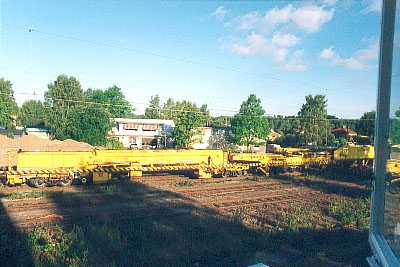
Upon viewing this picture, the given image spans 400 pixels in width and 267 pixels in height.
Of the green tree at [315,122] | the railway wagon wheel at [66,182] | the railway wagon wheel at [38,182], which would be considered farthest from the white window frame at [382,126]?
the green tree at [315,122]

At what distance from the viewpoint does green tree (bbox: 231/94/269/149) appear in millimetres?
41375

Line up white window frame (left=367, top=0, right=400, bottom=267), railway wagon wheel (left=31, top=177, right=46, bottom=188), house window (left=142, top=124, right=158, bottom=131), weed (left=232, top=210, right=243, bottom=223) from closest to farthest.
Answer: white window frame (left=367, top=0, right=400, bottom=267)
weed (left=232, top=210, right=243, bottom=223)
railway wagon wheel (left=31, top=177, right=46, bottom=188)
house window (left=142, top=124, right=158, bottom=131)

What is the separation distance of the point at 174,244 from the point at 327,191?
40.4 ft

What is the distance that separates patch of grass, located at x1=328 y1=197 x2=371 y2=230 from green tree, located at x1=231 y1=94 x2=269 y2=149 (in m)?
27.3

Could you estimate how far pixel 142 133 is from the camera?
49969mm

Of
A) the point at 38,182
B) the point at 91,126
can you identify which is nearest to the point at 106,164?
the point at 38,182

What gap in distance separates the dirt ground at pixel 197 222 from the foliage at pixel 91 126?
28111 millimetres

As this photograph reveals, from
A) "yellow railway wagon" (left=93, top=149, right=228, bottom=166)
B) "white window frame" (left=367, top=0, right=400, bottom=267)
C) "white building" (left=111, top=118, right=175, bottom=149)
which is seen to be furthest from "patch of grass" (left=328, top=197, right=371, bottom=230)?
"white building" (left=111, top=118, right=175, bottom=149)

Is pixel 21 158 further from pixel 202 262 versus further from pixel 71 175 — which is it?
pixel 202 262

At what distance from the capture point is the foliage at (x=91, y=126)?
4272 centimetres

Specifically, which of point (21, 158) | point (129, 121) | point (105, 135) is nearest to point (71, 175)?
point (21, 158)

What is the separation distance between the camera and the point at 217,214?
11148 millimetres

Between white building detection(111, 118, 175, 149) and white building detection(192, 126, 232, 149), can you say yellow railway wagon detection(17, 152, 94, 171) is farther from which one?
white building detection(192, 126, 232, 149)

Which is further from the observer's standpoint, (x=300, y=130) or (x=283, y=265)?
(x=300, y=130)
